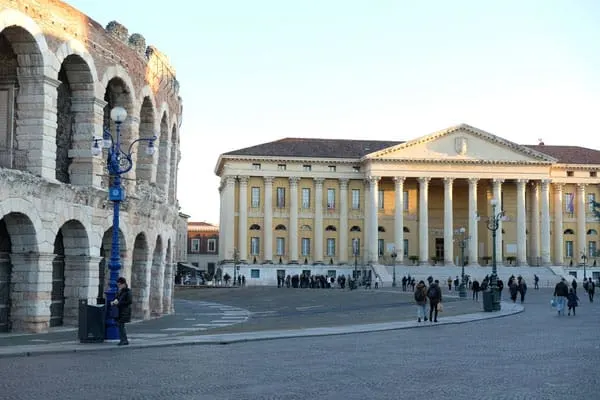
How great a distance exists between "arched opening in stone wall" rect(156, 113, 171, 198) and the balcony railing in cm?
1181

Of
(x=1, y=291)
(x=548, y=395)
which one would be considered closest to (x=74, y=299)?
(x=1, y=291)

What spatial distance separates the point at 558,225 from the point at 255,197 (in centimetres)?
3320

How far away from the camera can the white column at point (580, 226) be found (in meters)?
99.1

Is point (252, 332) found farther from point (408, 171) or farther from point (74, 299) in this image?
point (408, 171)

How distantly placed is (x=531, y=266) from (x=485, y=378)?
83.8 m

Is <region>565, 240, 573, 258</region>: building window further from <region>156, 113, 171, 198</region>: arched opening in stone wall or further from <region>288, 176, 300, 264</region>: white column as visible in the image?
<region>156, 113, 171, 198</region>: arched opening in stone wall

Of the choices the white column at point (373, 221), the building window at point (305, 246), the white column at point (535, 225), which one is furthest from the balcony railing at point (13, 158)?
the white column at point (535, 225)

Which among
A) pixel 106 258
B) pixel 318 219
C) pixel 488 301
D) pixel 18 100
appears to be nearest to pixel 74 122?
pixel 18 100

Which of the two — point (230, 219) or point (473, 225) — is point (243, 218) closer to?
point (230, 219)

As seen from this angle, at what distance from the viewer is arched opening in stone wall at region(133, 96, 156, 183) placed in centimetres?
3384

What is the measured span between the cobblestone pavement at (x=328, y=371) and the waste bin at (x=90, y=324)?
173 cm

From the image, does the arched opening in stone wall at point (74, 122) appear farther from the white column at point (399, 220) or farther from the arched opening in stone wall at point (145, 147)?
the white column at point (399, 220)

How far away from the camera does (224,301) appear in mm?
58438

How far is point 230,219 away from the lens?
95562mm
